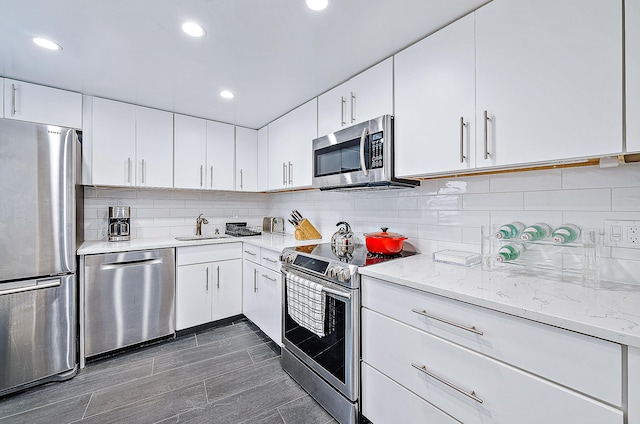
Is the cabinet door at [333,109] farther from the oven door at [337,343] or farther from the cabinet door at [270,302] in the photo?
the cabinet door at [270,302]

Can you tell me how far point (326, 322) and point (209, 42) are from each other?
6.06 ft

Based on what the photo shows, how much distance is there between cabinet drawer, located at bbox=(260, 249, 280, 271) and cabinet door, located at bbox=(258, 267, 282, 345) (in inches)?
1.7

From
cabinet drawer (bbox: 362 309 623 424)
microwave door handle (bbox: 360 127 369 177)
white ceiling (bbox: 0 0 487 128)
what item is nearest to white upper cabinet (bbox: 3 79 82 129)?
white ceiling (bbox: 0 0 487 128)

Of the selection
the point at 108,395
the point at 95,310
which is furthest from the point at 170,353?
the point at 95,310

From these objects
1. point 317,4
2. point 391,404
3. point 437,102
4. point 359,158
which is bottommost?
point 391,404

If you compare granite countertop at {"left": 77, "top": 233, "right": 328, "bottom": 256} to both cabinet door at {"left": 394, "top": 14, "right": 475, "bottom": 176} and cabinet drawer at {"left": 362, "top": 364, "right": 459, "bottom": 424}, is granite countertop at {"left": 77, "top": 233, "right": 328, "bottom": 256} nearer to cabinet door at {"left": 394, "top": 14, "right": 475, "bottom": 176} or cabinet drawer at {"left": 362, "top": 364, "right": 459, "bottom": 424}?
cabinet drawer at {"left": 362, "top": 364, "right": 459, "bottom": 424}

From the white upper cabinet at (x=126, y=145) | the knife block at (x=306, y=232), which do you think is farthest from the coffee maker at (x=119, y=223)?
the knife block at (x=306, y=232)

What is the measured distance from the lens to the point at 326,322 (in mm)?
1647

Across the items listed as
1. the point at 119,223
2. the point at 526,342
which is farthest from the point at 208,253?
the point at 526,342

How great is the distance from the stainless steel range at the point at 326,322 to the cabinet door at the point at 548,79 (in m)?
0.95

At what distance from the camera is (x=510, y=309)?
3.02 ft

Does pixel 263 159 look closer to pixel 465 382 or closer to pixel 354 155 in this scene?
pixel 354 155

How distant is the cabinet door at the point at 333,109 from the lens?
2027 mm

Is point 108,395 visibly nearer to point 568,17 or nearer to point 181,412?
point 181,412
